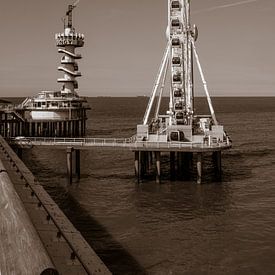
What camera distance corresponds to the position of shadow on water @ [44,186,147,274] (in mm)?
22377

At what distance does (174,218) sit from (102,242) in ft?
23.0

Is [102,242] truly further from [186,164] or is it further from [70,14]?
[70,14]

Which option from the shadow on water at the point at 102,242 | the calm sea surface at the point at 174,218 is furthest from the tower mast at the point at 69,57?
the shadow on water at the point at 102,242

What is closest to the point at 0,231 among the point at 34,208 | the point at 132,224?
the point at 34,208

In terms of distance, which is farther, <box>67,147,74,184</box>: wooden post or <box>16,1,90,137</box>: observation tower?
<box>16,1,90,137</box>: observation tower

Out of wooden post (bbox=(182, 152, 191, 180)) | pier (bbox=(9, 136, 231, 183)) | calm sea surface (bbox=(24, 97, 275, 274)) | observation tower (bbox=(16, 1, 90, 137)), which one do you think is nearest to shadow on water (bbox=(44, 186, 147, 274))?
calm sea surface (bbox=(24, 97, 275, 274))

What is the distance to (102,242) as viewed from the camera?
26.2 metres

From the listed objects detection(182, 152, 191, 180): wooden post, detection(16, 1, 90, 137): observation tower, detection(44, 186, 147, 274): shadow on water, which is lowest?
detection(44, 186, 147, 274): shadow on water

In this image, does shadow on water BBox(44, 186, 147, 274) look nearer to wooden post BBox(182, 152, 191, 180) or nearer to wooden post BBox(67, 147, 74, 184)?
wooden post BBox(67, 147, 74, 184)

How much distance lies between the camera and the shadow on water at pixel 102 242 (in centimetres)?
2238

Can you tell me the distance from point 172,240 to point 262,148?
173 feet

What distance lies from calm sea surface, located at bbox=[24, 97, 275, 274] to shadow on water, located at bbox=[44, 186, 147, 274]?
0.05 meters

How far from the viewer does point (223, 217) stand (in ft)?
105

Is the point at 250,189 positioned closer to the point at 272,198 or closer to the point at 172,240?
the point at 272,198
